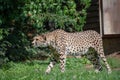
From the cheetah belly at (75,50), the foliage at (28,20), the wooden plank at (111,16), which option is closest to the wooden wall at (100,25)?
the wooden plank at (111,16)

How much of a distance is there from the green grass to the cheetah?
0.32m

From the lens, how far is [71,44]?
12.1 meters

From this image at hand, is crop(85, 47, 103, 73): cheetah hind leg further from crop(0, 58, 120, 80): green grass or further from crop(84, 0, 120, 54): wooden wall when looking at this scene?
crop(84, 0, 120, 54): wooden wall

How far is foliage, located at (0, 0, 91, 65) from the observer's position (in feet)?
44.9

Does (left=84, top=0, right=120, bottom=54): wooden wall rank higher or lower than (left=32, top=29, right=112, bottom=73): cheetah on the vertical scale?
lower

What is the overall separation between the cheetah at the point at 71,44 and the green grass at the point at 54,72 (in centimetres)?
32

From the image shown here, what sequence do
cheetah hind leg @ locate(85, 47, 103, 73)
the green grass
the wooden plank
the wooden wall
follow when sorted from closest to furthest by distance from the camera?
the green grass, cheetah hind leg @ locate(85, 47, 103, 73), the wooden plank, the wooden wall

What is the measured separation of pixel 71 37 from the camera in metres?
12.1

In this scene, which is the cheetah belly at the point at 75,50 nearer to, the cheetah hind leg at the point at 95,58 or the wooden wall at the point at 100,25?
the cheetah hind leg at the point at 95,58

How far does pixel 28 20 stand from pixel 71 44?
2992mm

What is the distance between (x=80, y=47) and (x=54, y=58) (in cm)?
77

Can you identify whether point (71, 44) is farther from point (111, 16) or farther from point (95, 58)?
point (111, 16)

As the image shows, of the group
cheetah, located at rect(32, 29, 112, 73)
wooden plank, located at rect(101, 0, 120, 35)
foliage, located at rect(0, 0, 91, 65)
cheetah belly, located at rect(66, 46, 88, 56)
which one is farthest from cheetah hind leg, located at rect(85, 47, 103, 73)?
wooden plank, located at rect(101, 0, 120, 35)

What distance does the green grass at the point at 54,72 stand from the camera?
931 centimetres
